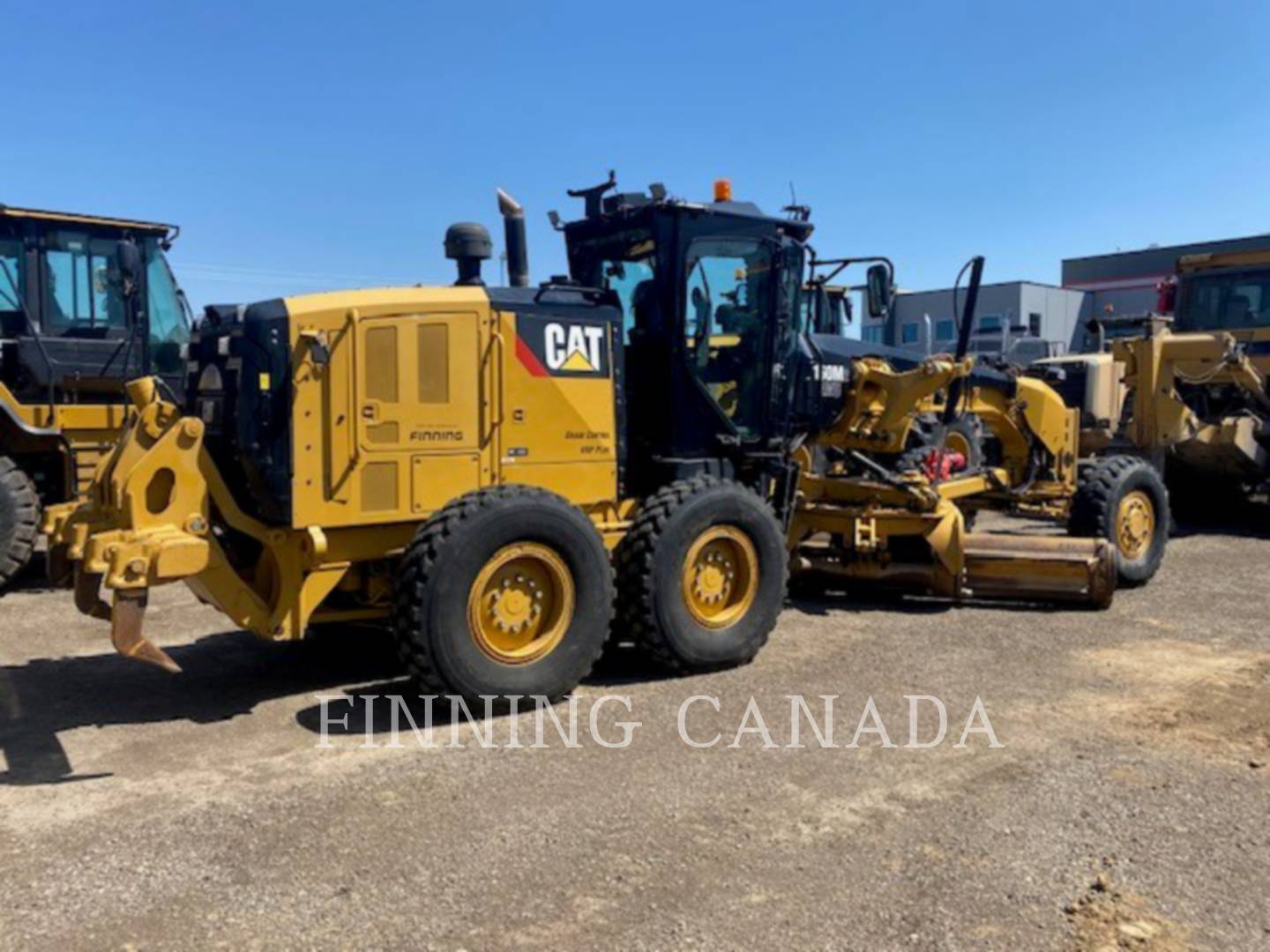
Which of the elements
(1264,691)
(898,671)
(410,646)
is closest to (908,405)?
(898,671)

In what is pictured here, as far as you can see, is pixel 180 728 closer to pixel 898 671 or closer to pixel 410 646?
pixel 410 646

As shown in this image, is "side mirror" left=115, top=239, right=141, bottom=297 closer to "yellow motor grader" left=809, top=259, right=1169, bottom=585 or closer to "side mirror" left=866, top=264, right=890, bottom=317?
"yellow motor grader" left=809, top=259, right=1169, bottom=585

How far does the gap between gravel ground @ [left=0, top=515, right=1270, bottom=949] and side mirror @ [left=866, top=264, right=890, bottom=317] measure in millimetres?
2221

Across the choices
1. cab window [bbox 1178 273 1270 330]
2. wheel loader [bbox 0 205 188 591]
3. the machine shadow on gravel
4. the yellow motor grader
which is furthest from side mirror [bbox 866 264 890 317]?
cab window [bbox 1178 273 1270 330]

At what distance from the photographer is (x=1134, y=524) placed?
8891 mm

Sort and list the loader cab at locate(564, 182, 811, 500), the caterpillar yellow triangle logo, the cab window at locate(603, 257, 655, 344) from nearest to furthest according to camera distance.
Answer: the caterpillar yellow triangle logo < the loader cab at locate(564, 182, 811, 500) < the cab window at locate(603, 257, 655, 344)

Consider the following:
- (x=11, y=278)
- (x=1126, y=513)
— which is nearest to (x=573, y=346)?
(x=1126, y=513)

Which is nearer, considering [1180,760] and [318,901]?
[318,901]

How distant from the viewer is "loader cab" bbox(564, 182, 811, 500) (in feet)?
21.4

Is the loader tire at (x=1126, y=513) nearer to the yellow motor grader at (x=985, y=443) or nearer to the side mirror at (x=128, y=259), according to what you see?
the yellow motor grader at (x=985, y=443)

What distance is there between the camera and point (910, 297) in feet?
116

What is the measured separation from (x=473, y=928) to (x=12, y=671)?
4186 mm

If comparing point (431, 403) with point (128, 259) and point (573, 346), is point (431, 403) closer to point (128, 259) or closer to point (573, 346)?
point (573, 346)

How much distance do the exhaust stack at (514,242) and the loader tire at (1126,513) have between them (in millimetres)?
5006
